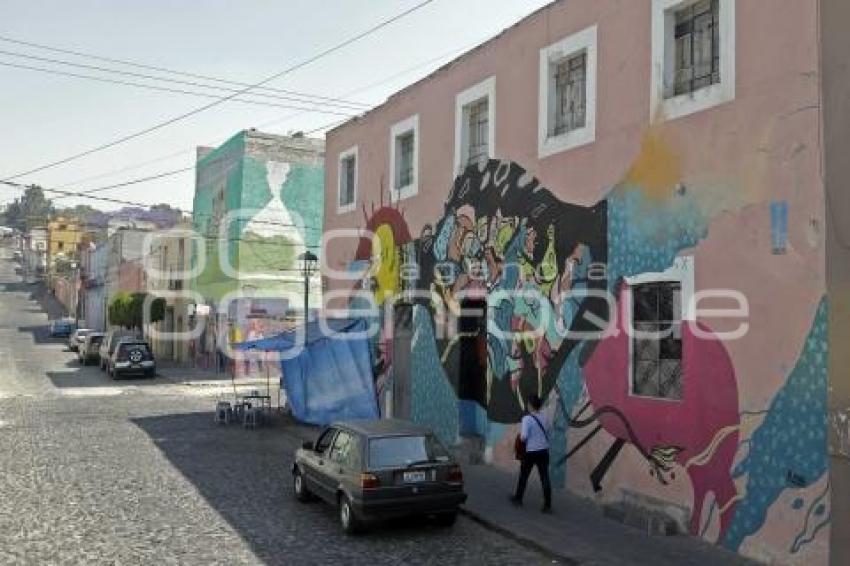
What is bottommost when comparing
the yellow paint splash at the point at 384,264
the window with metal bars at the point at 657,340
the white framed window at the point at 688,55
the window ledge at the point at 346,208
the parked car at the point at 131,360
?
the parked car at the point at 131,360

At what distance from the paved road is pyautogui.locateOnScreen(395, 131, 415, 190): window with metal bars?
6.62 m

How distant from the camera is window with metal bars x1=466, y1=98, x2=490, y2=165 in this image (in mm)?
15438

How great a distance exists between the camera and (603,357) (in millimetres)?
11711

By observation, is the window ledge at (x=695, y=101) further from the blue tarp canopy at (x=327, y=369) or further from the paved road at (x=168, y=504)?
the blue tarp canopy at (x=327, y=369)

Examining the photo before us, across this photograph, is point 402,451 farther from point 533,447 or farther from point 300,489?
point 300,489

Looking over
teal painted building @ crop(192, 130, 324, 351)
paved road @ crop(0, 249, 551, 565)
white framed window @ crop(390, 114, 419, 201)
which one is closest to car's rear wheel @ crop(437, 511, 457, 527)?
paved road @ crop(0, 249, 551, 565)

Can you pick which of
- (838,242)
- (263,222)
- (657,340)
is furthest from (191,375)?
(838,242)

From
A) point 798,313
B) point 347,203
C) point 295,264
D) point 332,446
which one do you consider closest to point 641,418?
point 798,313

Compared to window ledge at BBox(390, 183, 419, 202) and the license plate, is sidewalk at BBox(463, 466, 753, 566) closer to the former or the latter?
the license plate

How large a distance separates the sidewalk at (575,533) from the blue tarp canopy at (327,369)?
19.7 feet

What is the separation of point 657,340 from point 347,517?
4.89 metres

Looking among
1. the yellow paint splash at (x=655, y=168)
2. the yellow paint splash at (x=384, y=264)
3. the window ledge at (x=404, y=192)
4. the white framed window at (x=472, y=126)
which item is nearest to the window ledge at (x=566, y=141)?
the yellow paint splash at (x=655, y=168)

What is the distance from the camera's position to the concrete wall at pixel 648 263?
28.9 feet

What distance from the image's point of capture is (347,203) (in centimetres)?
2119
